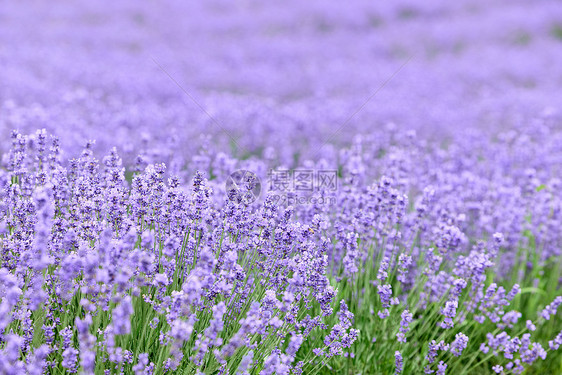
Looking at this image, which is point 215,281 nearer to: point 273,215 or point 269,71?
point 273,215

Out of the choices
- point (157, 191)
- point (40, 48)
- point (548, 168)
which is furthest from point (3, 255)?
point (40, 48)

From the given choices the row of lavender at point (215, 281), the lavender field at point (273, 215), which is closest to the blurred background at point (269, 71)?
the lavender field at point (273, 215)

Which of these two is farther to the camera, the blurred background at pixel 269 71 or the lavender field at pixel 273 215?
the blurred background at pixel 269 71

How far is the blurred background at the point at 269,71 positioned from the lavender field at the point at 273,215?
0.07 meters

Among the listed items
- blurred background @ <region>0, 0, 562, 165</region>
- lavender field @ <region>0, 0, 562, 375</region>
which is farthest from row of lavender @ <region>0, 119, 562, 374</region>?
blurred background @ <region>0, 0, 562, 165</region>

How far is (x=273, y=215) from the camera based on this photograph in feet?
7.59

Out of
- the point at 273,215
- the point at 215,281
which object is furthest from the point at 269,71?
the point at 215,281

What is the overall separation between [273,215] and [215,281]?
381 mm

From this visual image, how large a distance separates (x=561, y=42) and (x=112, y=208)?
16.1m

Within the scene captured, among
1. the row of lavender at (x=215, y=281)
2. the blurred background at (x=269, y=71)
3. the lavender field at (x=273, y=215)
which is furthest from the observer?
the blurred background at (x=269, y=71)

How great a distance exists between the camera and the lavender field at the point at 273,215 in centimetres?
194

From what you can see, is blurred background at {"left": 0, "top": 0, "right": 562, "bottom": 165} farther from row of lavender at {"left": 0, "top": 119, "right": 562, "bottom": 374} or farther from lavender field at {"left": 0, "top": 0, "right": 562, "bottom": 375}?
row of lavender at {"left": 0, "top": 119, "right": 562, "bottom": 374}

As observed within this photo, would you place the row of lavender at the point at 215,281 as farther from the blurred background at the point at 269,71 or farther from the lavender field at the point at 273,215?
the blurred background at the point at 269,71

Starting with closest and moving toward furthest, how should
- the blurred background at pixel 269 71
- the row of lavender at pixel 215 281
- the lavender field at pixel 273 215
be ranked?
1. the row of lavender at pixel 215 281
2. the lavender field at pixel 273 215
3. the blurred background at pixel 269 71
